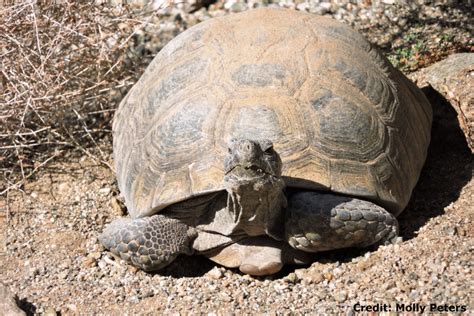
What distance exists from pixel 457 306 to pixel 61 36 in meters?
3.62

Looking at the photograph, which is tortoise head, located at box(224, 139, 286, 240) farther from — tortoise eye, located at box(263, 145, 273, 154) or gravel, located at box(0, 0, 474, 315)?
gravel, located at box(0, 0, 474, 315)

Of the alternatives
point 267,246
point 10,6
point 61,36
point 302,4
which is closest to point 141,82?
point 61,36

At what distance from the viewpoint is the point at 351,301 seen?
4.16 metres

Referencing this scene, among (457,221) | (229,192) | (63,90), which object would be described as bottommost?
(63,90)

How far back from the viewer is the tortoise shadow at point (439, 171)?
494 centimetres

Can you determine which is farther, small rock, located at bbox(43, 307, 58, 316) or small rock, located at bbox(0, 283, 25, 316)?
small rock, located at bbox(43, 307, 58, 316)

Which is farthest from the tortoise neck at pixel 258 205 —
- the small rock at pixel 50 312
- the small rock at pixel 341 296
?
the small rock at pixel 50 312

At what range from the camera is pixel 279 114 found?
4520 millimetres

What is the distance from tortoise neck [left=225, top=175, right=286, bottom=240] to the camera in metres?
4.09

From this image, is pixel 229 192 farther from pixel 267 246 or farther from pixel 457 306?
pixel 457 306

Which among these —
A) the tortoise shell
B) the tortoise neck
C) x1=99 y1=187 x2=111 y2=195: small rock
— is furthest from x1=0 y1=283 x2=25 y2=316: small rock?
x1=99 y1=187 x2=111 y2=195: small rock

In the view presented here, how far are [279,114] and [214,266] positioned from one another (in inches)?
41.5

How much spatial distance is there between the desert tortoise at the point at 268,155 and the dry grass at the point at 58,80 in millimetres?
1183

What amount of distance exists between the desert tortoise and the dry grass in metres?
1.18
